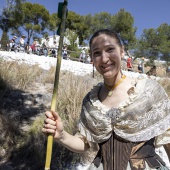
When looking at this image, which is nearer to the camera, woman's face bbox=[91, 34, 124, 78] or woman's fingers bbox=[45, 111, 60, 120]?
woman's fingers bbox=[45, 111, 60, 120]

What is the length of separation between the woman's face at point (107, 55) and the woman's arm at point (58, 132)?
371 mm

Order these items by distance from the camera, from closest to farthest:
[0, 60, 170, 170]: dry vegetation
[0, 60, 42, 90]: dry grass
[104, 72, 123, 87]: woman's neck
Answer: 1. [104, 72, 123, 87]: woman's neck
2. [0, 60, 170, 170]: dry vegetation
3. [0, 60, 42, 90]: dry grass

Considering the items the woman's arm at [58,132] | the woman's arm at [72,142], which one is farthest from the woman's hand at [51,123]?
the woman's arm at [72,142]

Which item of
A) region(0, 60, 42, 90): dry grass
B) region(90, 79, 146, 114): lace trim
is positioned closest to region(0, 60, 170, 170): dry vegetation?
region(0, 60, 42, 90): dry grass

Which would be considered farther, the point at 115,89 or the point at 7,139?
the point at 7,139

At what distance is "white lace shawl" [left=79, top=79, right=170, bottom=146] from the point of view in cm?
119

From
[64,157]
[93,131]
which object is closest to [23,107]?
[64,157]

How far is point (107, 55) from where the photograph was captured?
121cm

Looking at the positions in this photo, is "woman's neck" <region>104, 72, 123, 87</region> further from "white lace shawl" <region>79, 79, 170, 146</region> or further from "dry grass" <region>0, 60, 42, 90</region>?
"dry grass" <region>0, 60, 42, 90</region>

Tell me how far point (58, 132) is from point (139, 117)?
447 mm

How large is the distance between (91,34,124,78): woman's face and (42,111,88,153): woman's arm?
0.37 m

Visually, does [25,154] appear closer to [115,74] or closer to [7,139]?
[7,139]

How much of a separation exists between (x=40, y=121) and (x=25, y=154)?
0.68 m

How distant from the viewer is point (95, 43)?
4.15 feet
